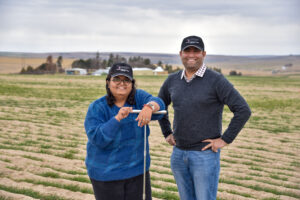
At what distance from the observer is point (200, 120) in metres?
2.88

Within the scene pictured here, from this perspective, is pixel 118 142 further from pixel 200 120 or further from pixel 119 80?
pixel 200 120

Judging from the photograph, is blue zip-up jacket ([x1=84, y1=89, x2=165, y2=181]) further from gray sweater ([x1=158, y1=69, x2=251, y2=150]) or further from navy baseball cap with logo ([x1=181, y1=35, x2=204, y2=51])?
navy baseball cap with logo ([x1=181, y1=35, x2=204, y2=51])

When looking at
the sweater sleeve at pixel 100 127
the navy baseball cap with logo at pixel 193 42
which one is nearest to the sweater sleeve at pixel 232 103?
the navy baseball cap with logo at pixel 193 42

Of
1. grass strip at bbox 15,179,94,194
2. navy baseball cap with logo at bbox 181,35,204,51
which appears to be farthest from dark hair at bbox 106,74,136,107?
grass strip at bbox 15,179,94,194

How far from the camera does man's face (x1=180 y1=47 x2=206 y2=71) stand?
294 centimetres

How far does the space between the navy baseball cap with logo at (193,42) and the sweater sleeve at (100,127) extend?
101cm

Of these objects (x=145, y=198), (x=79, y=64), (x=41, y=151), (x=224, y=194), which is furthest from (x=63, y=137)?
(x=79, y=64)

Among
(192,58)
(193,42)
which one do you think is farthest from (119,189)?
(193,42)

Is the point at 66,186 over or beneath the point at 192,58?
beneath

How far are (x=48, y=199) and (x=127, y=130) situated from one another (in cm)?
253

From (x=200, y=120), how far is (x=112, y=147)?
0.86 meters

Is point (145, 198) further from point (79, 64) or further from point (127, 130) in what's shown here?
point (79, 64)

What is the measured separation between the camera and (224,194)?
15.9ft

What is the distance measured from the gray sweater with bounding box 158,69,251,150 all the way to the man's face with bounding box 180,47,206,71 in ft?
0.33
